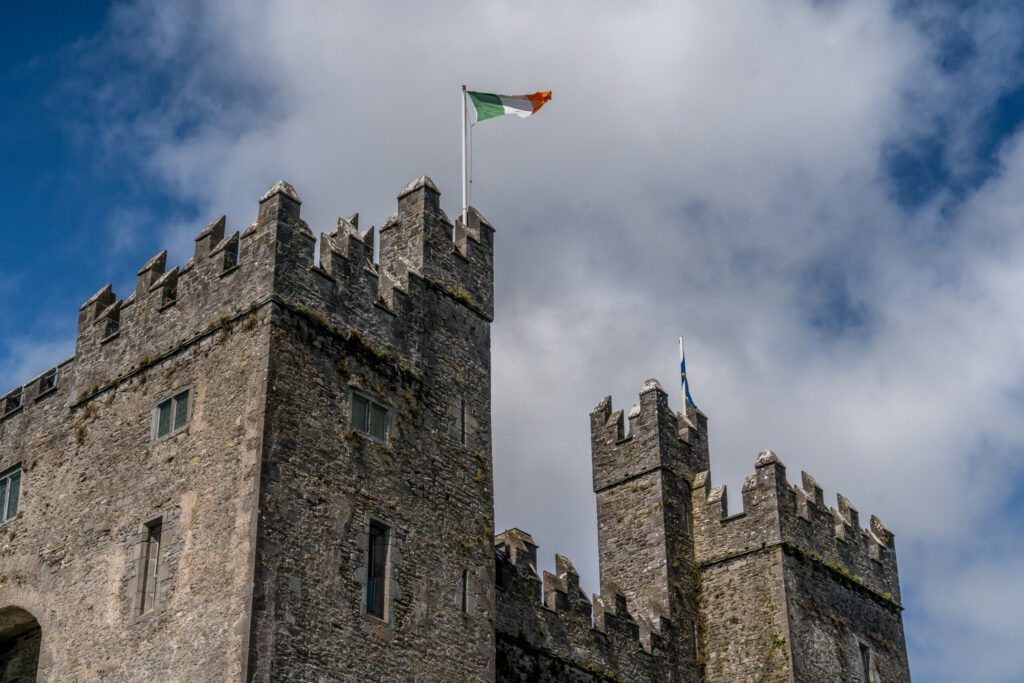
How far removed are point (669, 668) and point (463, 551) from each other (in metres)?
7.86

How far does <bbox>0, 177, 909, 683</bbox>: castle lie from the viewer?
78.5 ft

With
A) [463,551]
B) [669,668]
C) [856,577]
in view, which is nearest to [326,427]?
[463,551]

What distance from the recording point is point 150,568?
24844mm

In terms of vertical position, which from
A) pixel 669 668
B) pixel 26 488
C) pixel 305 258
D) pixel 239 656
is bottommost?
pixel 239 656

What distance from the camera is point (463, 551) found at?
27328 mm

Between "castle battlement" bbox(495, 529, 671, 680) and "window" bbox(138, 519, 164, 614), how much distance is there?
7057 millimetres

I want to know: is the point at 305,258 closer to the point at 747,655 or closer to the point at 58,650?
the point at 58,650

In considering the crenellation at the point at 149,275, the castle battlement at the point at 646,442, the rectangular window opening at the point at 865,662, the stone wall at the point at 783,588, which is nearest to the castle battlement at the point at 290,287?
the crenellation at the point at 149,275

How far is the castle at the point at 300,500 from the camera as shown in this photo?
23.9 m

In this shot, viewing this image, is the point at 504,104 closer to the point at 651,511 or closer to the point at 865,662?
the point at 651,511

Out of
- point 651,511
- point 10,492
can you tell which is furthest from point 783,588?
point 10,492

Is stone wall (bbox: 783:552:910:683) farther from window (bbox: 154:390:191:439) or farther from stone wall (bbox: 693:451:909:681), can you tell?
window (bbox: 154:390:191:439)

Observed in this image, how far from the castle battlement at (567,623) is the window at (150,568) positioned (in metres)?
7.06

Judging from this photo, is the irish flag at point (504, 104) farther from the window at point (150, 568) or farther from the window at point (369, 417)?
the window at point (150, 568)
